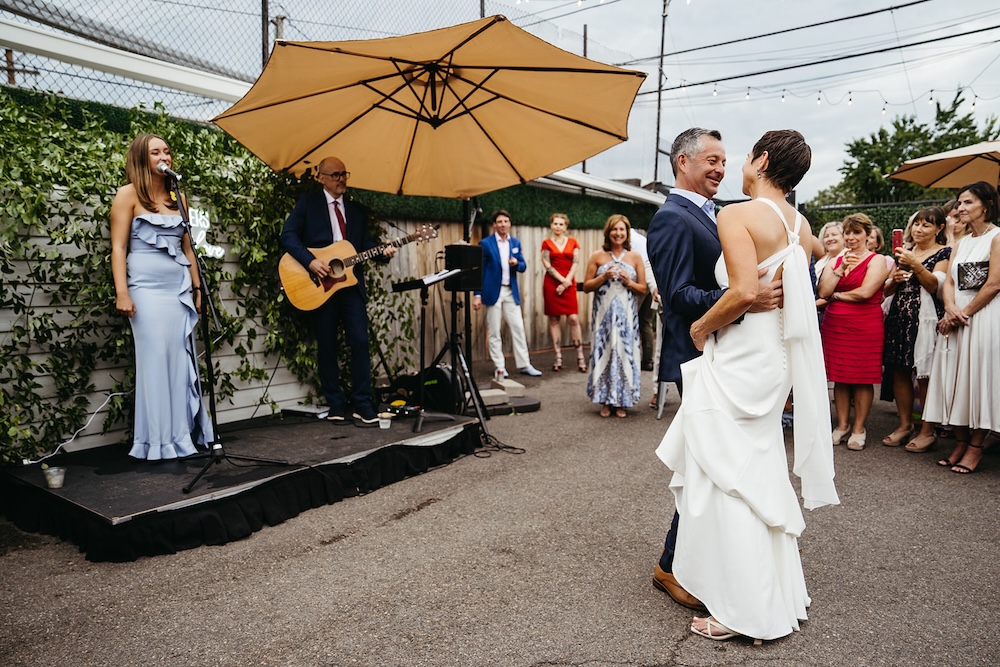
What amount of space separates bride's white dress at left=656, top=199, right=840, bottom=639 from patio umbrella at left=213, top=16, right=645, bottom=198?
226cm

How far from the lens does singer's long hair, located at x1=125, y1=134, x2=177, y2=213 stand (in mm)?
3947

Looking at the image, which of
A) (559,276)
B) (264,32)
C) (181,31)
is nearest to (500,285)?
(559,276)

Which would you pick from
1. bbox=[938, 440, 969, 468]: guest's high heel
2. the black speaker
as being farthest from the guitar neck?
bbox=[938, 440, 969, 468]: guest's high heel

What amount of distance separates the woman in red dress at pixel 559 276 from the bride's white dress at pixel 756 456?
6.26 metres

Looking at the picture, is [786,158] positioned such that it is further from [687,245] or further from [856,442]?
[856,442]

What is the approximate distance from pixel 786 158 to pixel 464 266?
3.11m

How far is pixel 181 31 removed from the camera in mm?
5746

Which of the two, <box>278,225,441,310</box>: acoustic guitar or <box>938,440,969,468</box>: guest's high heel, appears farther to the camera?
<box>278,225,441,310</box>: acoustic guitar

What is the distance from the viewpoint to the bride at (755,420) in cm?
231

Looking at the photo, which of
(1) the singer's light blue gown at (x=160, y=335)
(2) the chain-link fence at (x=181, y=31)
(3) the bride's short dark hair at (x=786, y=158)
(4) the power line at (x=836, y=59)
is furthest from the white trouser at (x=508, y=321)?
(4) the power line at (x=836, y=59)

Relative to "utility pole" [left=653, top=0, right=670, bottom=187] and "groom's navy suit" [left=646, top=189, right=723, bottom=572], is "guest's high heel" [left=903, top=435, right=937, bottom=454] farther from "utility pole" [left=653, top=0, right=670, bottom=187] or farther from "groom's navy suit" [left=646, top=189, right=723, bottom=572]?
"utility pole" [left=653, top=0, right=670, bottom=187]

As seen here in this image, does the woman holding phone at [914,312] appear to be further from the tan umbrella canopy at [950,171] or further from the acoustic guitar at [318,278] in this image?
the acoustic guitar at [318,278]

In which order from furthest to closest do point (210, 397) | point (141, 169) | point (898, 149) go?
1. point (898, 149)
2. point (141, 169)
3. point (210, 397)

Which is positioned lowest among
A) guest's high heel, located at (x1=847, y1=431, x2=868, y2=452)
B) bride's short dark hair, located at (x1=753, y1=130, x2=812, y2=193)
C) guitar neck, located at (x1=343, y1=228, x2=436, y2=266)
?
guest's high heel, located at (x1=847, y1=431, x2=868, y2=452)
